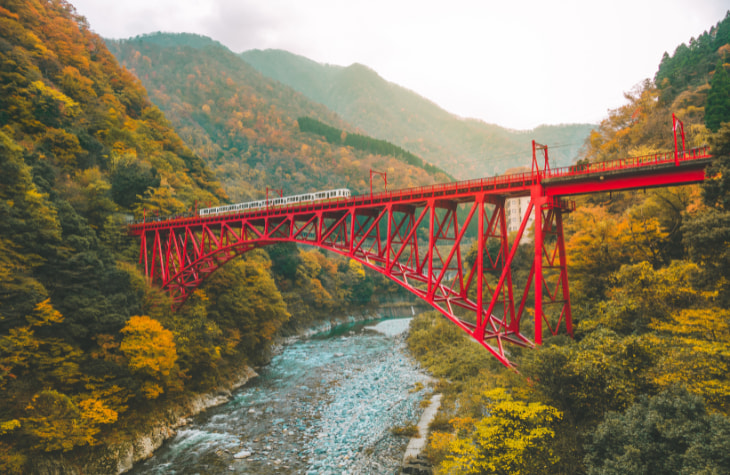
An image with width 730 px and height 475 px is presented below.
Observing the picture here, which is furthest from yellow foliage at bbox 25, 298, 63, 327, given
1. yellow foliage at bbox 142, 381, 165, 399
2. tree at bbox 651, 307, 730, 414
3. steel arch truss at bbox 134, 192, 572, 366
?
tree at bbox 651, 307, 730, 414

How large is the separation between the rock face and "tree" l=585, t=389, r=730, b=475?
716 inches

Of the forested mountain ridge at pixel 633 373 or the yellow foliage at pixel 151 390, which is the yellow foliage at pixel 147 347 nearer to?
the yellow foliage at pixel 151 390

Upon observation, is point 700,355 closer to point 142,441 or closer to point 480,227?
point 480,227

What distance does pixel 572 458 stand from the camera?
386 inches

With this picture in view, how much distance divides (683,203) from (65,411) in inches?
1179

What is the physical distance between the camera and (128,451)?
1578cm

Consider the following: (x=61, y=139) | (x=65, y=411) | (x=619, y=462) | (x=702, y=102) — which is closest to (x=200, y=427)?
(x=65, y=411)

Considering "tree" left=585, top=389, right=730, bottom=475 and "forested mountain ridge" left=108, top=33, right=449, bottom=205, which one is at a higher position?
"forested mountain ridge" left=108, top=33, right=449, bottom=205

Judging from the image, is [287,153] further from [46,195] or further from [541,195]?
[541,195]

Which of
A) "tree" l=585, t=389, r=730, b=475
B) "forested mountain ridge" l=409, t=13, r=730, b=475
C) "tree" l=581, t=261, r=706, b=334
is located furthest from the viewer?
"tree" l=581, t=261, r=706, b=334

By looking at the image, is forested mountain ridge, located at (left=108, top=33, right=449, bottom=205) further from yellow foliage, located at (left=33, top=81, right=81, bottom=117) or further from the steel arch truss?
the steel arch truss

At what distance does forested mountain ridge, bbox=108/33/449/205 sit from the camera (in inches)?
3565

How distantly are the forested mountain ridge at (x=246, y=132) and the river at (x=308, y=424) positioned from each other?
178ft

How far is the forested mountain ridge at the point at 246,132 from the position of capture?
90562 mm
